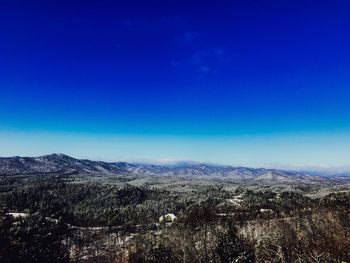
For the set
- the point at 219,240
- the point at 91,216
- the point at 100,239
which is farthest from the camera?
the point at 91,216

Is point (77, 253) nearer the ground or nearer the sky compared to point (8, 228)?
nearer the ground

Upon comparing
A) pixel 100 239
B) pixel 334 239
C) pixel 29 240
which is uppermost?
pixel 334 239

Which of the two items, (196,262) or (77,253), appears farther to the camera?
(77,253)

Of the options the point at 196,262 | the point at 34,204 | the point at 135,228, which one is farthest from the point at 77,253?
the point at 34,204

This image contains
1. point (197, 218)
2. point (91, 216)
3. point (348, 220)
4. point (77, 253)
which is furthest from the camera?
point (91, 216)

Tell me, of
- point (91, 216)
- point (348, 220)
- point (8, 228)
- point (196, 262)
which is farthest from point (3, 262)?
point (91, 216)

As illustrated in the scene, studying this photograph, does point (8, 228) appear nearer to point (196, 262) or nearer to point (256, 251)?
point (196, 262)

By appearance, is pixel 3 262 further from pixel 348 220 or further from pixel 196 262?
pixel 348 220

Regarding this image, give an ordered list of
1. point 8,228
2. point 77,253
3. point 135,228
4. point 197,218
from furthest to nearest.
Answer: point 135,228 < point 77,253 < point 197,218 < point 8,228

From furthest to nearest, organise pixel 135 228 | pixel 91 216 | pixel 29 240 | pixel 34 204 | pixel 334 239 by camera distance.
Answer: pixel 34 204
pixel 91 216
pixel 135 228
pixel 29 240
pixel 334 239
